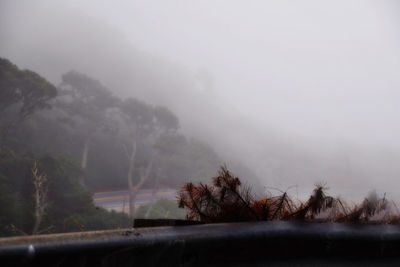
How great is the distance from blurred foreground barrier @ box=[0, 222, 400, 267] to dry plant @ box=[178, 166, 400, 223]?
0.30ft

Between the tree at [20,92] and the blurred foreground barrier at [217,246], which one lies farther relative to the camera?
the tree at [20,92]

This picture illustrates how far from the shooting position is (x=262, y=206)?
1.09 m

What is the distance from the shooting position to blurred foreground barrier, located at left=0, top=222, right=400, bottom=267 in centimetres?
61

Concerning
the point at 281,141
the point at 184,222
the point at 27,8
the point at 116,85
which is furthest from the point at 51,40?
the point at 184,222

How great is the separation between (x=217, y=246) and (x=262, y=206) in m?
0.37

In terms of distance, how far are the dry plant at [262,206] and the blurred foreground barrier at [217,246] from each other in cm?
9

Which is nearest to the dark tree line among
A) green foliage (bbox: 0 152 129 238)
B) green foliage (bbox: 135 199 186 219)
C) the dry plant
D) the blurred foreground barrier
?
green foliage (bbox: 0 152 129 238)

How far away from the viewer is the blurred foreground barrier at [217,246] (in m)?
0.61

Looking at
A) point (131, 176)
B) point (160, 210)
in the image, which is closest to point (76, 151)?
point (131, 176)

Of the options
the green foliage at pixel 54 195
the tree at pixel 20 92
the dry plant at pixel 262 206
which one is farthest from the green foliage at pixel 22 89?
the dry plant at pixel 262 206

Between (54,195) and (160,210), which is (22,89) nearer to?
(54,195)

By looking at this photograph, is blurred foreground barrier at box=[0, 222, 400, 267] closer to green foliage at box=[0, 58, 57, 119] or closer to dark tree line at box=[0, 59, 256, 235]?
dark tree line at box=[0, 59, 256, 235]

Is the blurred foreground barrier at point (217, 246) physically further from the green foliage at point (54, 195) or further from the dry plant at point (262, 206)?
the green foliage at point (54, 195)

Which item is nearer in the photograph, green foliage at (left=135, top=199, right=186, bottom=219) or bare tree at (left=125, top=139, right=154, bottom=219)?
green foliage at (left=135, top=199, right=186, bottom=219)
